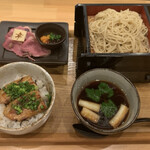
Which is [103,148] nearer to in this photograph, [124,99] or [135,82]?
[124,99]

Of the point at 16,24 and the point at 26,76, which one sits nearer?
the point at 26,76

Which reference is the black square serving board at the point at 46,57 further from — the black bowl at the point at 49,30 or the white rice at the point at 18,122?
the white rice at the point at 18,122

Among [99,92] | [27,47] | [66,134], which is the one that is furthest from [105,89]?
[27,47]

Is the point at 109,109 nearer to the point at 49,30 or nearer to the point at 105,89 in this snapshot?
the point at 105,89

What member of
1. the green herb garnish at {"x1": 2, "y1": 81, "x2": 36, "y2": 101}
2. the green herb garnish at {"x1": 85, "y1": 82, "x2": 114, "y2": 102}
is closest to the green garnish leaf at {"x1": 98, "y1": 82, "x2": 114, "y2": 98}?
the green herb garnish at {"x1": 85, "y1": 82, "x2": 114, "y2": 102}

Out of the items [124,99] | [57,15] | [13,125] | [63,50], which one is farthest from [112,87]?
[57,15]

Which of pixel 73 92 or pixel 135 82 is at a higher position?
pixel 73 92
